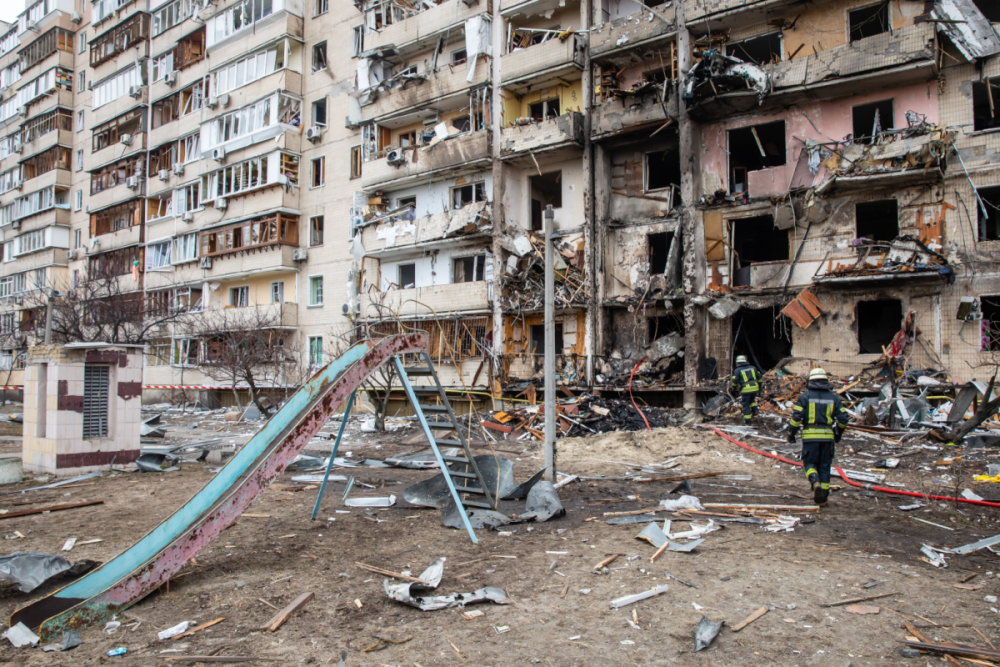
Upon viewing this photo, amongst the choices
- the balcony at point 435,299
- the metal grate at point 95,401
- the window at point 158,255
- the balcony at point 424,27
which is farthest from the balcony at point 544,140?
the window at point 158,255

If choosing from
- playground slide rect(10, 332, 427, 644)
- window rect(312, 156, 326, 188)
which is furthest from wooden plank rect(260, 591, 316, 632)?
window rect(312, 156, 326, 188)

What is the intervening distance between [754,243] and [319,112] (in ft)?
71.5

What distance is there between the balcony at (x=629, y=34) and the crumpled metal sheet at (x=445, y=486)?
59.3 ft

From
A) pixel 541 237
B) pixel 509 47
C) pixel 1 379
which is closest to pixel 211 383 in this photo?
pixel 1 379

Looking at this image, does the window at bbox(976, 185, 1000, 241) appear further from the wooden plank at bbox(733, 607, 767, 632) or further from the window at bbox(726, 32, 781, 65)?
the wooden plank at bbox(733, 607, 767, 632)

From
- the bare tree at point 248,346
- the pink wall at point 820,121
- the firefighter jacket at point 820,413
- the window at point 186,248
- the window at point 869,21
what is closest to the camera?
the firefighter jacket at point 820,413

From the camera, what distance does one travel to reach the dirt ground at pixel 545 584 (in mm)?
4523

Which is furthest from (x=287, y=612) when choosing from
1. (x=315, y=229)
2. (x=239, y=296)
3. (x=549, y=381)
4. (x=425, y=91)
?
(x=239, y=296)

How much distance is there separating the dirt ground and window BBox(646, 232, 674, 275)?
47.8 feet

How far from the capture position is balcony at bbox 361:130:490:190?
84.2 feet

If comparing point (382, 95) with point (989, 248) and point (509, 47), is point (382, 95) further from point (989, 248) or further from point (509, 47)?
point (989, 248)

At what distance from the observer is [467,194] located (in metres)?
27.7

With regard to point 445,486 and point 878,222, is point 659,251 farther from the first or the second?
point 445,486

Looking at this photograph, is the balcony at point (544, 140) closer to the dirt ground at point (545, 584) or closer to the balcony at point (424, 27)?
the balcony at point (424, 27)
